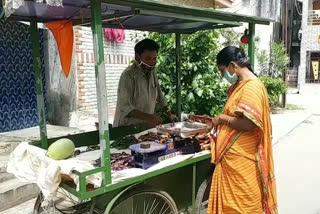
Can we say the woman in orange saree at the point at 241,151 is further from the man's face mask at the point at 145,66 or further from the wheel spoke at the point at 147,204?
the man's face mask at the point at 145,66

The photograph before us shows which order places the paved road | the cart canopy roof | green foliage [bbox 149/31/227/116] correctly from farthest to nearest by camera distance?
1. green foliage [bbox 149/31/227/116]
2. the paved road
3. the cart canopy roof

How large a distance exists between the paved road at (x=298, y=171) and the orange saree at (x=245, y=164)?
1.51 metres

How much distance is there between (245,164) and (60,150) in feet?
4.64

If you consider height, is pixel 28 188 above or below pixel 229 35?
below

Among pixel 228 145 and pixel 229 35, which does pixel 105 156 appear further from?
pixel 229 35

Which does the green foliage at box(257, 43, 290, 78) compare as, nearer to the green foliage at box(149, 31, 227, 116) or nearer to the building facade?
the building facade

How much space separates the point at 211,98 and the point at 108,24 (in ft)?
8.67

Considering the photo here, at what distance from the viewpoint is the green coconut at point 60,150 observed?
99.3 inches

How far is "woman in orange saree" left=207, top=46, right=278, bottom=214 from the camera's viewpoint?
261 centimetres

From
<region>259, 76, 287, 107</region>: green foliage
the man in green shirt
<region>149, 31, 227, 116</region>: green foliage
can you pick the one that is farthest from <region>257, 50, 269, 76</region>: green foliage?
the man in green shirt

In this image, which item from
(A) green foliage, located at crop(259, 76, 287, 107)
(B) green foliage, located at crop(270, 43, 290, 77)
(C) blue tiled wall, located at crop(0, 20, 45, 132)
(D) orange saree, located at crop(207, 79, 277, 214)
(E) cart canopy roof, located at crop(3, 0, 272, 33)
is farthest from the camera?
(B) green foliage, located at crop(270, 43, 290, 77)

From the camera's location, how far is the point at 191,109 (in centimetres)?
586

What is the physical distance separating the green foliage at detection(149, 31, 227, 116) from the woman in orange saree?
2.94 meters

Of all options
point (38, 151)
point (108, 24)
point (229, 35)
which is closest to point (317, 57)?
point (229, 35)
